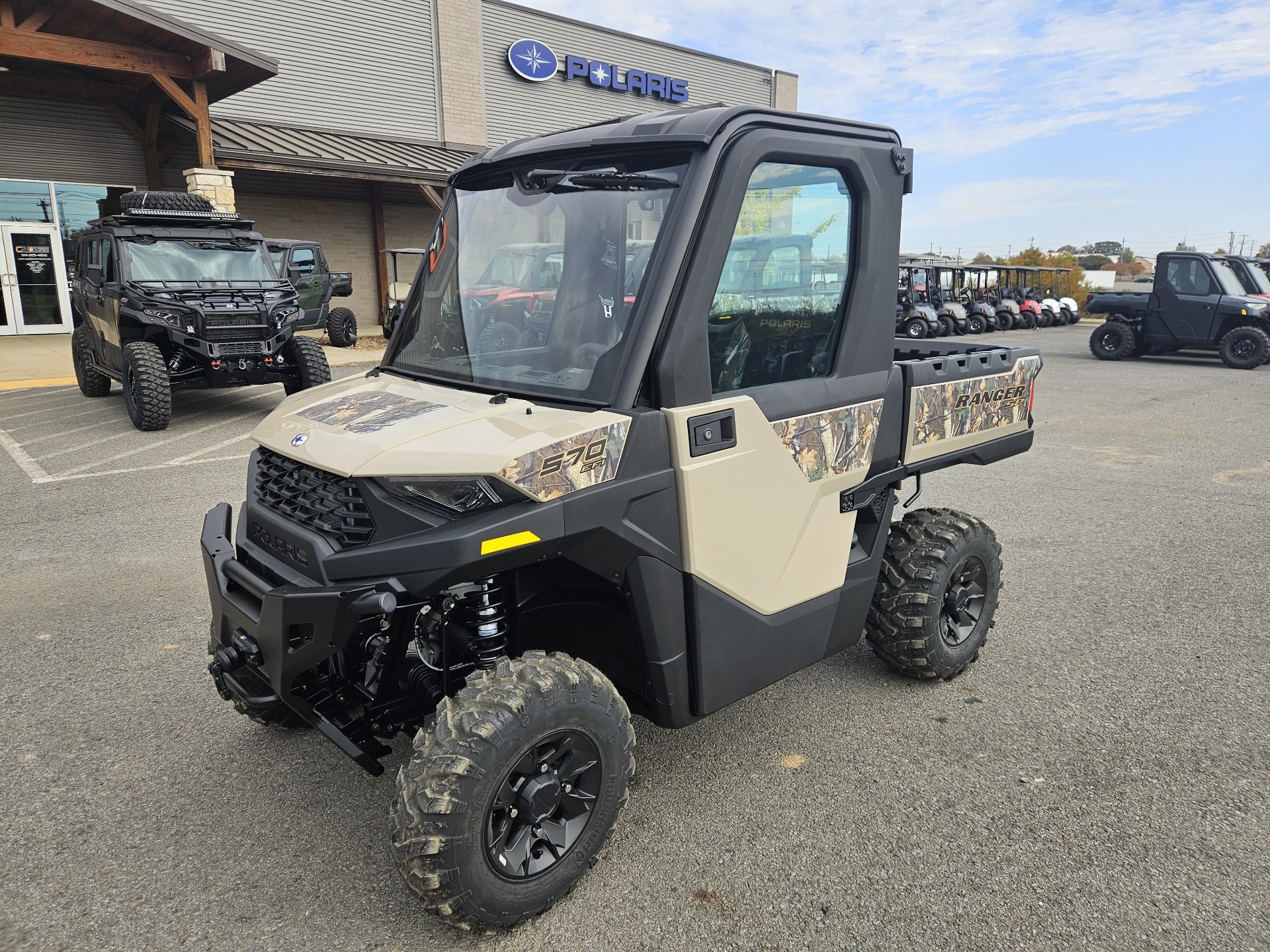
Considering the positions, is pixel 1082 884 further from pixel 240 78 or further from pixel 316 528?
pixel 240 78

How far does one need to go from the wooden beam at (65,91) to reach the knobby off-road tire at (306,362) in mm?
11525

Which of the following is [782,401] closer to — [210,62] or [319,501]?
[319,501]

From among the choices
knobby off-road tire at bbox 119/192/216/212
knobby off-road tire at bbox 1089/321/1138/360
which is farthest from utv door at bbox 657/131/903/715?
knobby off-road tire at bbox 1089/321/1138/360

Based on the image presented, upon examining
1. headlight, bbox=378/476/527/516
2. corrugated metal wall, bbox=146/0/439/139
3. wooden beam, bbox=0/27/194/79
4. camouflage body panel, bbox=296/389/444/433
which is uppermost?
corrugated metal wall, bbox=146/0/439/139

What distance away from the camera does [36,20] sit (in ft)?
42.4

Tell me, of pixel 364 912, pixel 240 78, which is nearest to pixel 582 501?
pixel 364 912

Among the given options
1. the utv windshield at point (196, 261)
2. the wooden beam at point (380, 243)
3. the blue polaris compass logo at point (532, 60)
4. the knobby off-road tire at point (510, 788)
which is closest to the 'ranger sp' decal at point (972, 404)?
the knobby off-road tire at point (510, 788)

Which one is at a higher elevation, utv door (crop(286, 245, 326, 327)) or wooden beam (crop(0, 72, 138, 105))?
wooden beam (crop(0, 72, 138, 105))

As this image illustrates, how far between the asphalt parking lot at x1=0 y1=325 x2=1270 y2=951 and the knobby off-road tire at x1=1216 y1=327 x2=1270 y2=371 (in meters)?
13.6

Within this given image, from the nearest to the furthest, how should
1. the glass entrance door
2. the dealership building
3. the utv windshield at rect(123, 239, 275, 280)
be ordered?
the utv windshield at rect(123, 239, 275, 280) → the dealership building → the glass entrance door

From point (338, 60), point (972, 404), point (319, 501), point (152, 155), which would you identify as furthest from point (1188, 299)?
point (152, 155)

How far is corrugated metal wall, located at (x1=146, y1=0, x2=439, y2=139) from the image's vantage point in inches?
787

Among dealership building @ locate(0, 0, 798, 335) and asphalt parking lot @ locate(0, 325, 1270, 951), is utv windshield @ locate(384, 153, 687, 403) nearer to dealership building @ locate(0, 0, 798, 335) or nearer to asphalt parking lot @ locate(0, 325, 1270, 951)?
asphalt parking lot @ locate(0, 325, 1270, 951)

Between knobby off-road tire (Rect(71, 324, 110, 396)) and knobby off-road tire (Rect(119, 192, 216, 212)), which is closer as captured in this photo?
knobby off-road tire (Rect(119, 192, 216, 212))
